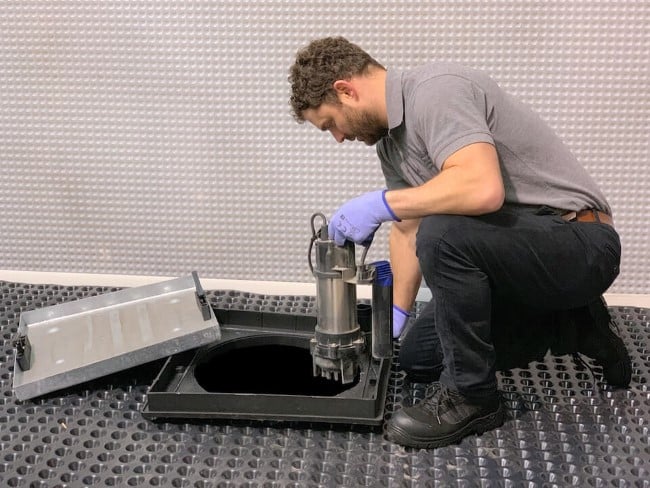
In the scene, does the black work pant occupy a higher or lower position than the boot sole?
higher

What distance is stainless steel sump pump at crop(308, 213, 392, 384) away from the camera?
138cm

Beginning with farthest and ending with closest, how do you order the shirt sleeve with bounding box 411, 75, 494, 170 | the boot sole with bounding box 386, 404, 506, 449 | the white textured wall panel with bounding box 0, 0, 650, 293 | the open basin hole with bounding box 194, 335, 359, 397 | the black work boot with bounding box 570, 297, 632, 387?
the white textured wall panel with bounding box 0, 0, 650, 293 → the open basin hole with bounding box 194, 335, 359, 397 → the black work boot with bounding box 570, 297, 632, 387 → the boot sole with bounding box 386, 404, 506, 449 → the shirt sleeve with bounding box 411, 75, 494, 170

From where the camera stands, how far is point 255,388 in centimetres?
174

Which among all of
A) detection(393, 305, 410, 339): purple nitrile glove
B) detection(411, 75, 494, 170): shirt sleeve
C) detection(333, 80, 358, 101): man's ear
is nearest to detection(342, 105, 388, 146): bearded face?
detection(333, 80, 358, 101): man's ear

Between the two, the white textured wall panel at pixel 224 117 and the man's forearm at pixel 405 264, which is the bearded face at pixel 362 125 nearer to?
the man's forearm at pixel 405 264

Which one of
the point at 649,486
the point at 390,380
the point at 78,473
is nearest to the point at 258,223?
the point at 390,380

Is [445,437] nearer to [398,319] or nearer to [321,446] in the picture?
[321,446]

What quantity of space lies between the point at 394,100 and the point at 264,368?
2.50 ft

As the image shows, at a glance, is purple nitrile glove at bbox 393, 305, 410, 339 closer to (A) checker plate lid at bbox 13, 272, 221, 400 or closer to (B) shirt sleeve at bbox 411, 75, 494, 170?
(A) checker plate lid at bbox 13, 272, 221, 400

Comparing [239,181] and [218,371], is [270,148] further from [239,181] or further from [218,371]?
[218,371]

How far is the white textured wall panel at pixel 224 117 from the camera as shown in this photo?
1917 mm

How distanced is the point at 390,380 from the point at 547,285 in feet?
1.49

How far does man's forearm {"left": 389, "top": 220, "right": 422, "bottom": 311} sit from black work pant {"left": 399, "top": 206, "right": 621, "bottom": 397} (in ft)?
1.06

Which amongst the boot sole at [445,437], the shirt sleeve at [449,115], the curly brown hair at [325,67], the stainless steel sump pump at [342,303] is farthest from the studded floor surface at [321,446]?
the curly brown hair at [325,67]
